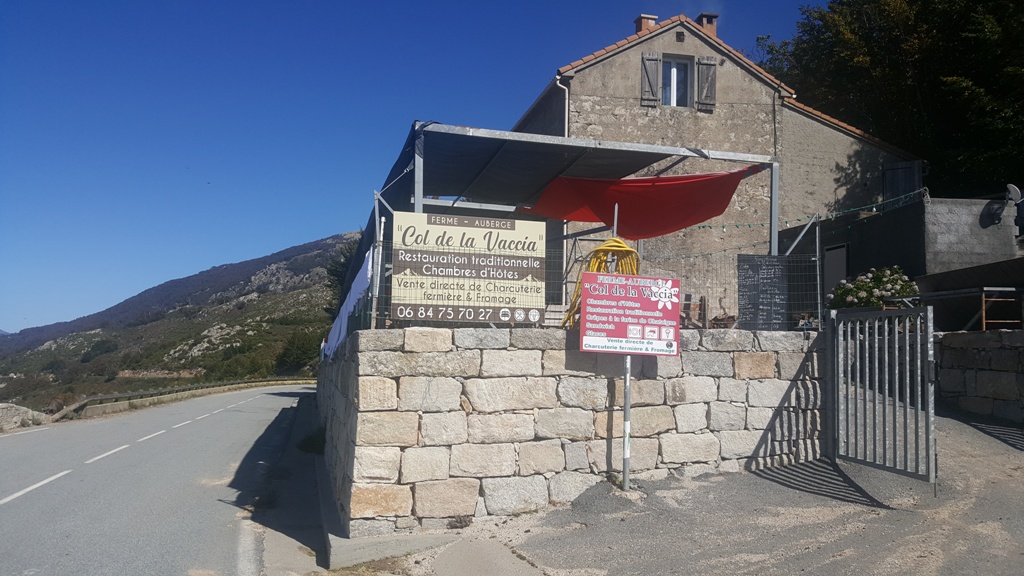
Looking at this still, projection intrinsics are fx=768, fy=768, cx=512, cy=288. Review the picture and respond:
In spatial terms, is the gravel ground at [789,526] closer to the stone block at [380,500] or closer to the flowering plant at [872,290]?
the stone block at [380,500]

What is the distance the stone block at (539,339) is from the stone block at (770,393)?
233cm

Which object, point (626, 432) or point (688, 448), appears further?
point (688, 448)

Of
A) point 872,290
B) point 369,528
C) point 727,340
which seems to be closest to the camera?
point 369,528

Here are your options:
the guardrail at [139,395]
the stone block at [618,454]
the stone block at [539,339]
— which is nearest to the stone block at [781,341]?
the stone block at [618,454]

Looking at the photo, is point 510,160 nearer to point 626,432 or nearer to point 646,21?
point 626,432

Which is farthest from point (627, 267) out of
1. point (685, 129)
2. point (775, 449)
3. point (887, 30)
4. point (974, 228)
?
point (887, 30)

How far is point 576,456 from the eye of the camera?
7660 millimetres

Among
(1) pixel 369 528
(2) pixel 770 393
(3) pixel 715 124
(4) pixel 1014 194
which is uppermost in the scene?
(3) pixel 715 124

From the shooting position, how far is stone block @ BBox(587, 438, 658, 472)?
7.75 m

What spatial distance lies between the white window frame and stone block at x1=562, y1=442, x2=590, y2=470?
47.2 feet

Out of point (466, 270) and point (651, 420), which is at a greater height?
point (466, 270)

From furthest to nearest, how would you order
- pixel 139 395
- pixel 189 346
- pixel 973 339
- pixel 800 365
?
pixel 189 346, pixel 139 395, pixel 973 339, pixel 800 365

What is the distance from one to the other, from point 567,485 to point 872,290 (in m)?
7.03

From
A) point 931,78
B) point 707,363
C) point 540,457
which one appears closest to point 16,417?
point 540,457
